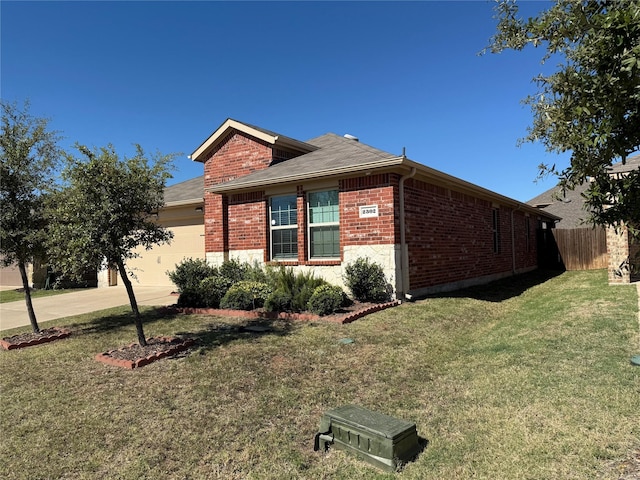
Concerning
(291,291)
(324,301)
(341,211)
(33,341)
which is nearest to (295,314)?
(324,301)

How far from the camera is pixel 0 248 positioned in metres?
7.52

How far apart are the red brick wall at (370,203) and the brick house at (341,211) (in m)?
0.02

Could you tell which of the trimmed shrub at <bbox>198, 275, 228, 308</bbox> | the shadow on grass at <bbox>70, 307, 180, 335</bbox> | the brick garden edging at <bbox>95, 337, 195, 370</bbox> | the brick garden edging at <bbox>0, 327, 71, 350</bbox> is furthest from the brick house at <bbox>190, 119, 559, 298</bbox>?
the brick garden edging at <bbox>0, 327, 71, 350</bbox>

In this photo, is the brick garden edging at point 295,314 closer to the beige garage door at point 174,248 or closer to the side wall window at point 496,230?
the beige garage door at point 174,248

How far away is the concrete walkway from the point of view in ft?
34.0

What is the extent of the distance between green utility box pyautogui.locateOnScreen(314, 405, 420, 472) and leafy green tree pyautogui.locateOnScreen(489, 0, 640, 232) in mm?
2252

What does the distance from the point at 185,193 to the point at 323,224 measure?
8.18 metres

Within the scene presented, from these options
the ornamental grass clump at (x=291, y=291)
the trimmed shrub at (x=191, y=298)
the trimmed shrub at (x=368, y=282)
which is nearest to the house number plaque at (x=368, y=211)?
the trimmed shrub at (x=368, y=282)

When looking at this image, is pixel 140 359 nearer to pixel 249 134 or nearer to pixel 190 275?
pixel 190 275

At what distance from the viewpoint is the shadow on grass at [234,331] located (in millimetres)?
6898

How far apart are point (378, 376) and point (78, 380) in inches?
157

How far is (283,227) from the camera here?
11.4m

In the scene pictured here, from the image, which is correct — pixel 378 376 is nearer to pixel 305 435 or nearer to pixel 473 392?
pixel 473 392

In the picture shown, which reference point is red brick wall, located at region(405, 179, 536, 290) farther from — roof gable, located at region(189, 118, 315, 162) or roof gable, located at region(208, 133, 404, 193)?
roof gable, located at region(189, 118, 315, 162)
